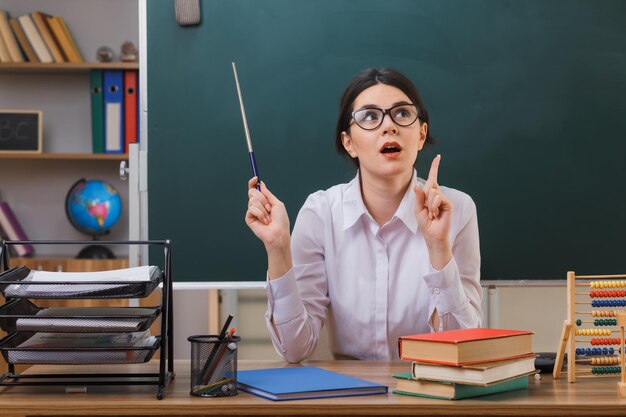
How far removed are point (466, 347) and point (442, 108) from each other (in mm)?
1411

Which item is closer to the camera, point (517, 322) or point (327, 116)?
point (327, 116)

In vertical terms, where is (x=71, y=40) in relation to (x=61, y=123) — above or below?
above

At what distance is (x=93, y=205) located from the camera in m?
4.22

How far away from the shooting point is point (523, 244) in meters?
2.62

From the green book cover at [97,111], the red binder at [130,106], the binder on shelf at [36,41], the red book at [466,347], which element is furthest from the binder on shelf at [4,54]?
the red book at [466,347]

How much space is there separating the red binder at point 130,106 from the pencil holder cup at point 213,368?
111 inches

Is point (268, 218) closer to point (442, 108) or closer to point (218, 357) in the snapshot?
point (218, 357)

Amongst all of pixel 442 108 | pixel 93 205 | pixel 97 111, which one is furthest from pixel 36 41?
pixel 442 108

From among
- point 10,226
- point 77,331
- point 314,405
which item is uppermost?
point 10,226

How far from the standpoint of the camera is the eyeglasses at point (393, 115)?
6.64 feet

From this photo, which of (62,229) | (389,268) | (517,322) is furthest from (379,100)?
(62,229)

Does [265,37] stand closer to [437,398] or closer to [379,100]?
[379,100]

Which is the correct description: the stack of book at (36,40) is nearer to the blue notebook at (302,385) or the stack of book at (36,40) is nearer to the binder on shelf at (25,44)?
the binder on shelf at (25,44)

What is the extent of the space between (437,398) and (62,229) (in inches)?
138
